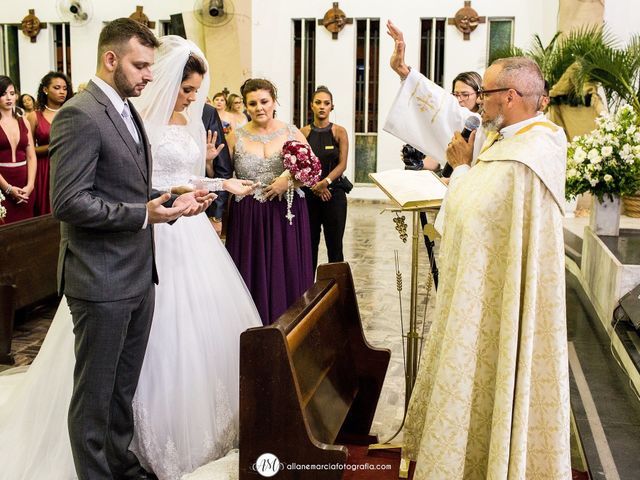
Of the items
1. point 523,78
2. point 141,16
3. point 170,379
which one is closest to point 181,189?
point 170,379

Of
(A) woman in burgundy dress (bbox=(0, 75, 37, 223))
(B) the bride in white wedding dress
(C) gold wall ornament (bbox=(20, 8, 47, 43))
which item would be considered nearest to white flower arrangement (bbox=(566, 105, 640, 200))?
(B) the bride in white wedding dress

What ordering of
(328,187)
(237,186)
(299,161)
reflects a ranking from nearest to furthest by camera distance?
(237,186), (299,161), (328,187)

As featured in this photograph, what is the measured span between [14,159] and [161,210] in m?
4.38

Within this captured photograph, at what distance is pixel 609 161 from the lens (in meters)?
4.98

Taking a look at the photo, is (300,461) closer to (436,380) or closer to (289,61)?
(436,380)

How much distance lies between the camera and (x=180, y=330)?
3352mm

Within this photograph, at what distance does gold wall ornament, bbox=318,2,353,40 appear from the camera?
42.8 feet

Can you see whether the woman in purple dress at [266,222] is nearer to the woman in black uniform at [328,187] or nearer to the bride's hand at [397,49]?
the bride's hand at [397,49]

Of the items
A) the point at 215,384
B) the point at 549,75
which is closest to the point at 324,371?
the point at 215,384

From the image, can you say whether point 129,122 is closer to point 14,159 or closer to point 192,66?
point 192,66

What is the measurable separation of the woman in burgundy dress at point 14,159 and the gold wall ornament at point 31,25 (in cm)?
843

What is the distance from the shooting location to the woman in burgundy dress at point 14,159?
6.23m

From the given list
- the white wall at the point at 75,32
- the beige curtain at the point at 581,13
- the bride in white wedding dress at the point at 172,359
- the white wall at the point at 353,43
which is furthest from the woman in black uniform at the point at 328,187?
the white wall at the point at 75,32

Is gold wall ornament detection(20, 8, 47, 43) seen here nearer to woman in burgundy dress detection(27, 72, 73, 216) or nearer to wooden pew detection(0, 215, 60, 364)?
woman in burgundy dress detection(27, 72, 73, 216)
